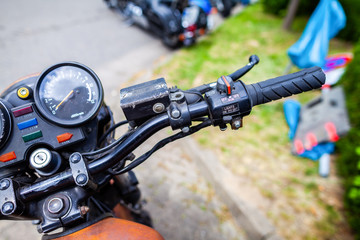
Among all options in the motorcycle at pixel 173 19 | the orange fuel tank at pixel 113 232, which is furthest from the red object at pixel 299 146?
the motorcycle at pixel 173 19

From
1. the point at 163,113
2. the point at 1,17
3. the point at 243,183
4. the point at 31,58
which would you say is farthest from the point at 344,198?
the point at 1,17

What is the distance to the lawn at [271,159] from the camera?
2.48 meters

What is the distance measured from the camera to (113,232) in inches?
35.9

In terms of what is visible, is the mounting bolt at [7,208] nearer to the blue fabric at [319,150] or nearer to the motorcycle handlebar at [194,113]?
the motorcycle handlebar at [194,113]

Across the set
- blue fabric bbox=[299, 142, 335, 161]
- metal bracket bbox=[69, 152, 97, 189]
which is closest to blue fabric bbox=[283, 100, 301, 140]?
blue fabric bbox=[299, 142, 335, 161]

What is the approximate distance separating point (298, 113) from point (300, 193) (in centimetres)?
140

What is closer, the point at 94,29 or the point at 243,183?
the point at 243,183

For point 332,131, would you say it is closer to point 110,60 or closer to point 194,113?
point 194,113

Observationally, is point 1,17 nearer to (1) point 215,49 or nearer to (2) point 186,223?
(1) point 215,49

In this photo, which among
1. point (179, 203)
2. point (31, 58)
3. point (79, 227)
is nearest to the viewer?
point (79, 227)

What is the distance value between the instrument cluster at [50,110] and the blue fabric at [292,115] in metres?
3.13

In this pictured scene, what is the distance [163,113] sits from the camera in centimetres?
91

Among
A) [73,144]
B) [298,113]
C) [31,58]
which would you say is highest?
[73,144]

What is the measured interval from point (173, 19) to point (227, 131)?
3199 millimetres
